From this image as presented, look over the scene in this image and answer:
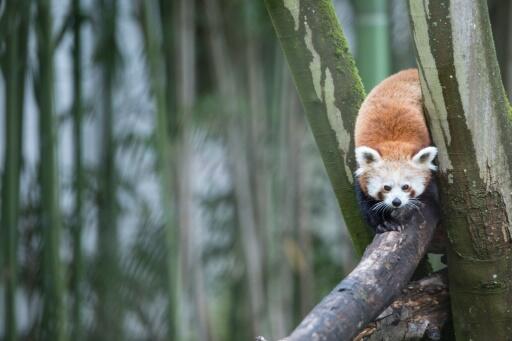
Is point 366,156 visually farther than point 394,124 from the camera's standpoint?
No

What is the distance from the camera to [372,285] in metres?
1.53

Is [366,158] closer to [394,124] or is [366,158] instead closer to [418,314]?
[394,124]

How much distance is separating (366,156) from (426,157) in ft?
0.58

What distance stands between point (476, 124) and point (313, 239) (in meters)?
4.03

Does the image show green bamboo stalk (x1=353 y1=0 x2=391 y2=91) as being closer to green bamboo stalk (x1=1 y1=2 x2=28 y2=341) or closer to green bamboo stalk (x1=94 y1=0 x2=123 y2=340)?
green bamboo stalk (x1=1 y1=2 x2=28 y2=341)

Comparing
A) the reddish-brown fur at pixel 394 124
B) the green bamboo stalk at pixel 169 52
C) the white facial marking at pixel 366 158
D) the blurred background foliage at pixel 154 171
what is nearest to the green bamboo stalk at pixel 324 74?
the white facial marking at pixel 366 158

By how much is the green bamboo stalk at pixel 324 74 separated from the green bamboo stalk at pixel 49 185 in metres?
1.59

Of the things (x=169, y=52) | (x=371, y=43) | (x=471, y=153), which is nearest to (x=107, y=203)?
(x=169, y=52)

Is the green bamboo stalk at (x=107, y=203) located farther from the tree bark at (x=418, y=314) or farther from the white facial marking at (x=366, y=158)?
the tree bark at (x=418, y=314)

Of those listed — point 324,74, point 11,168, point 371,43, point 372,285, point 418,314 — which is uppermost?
point 371,43

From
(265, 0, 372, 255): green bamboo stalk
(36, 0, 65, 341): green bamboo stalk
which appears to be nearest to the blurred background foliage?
(36, 0, 65, 341): green bamboo stalk

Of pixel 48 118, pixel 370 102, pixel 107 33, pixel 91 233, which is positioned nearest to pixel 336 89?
pixel 370 102

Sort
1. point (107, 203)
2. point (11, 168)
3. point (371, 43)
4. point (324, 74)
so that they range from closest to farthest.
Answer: point (324, 74), point (371, 43), point (11, 168), point (107, 203)

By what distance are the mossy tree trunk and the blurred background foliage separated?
3.71 ft
